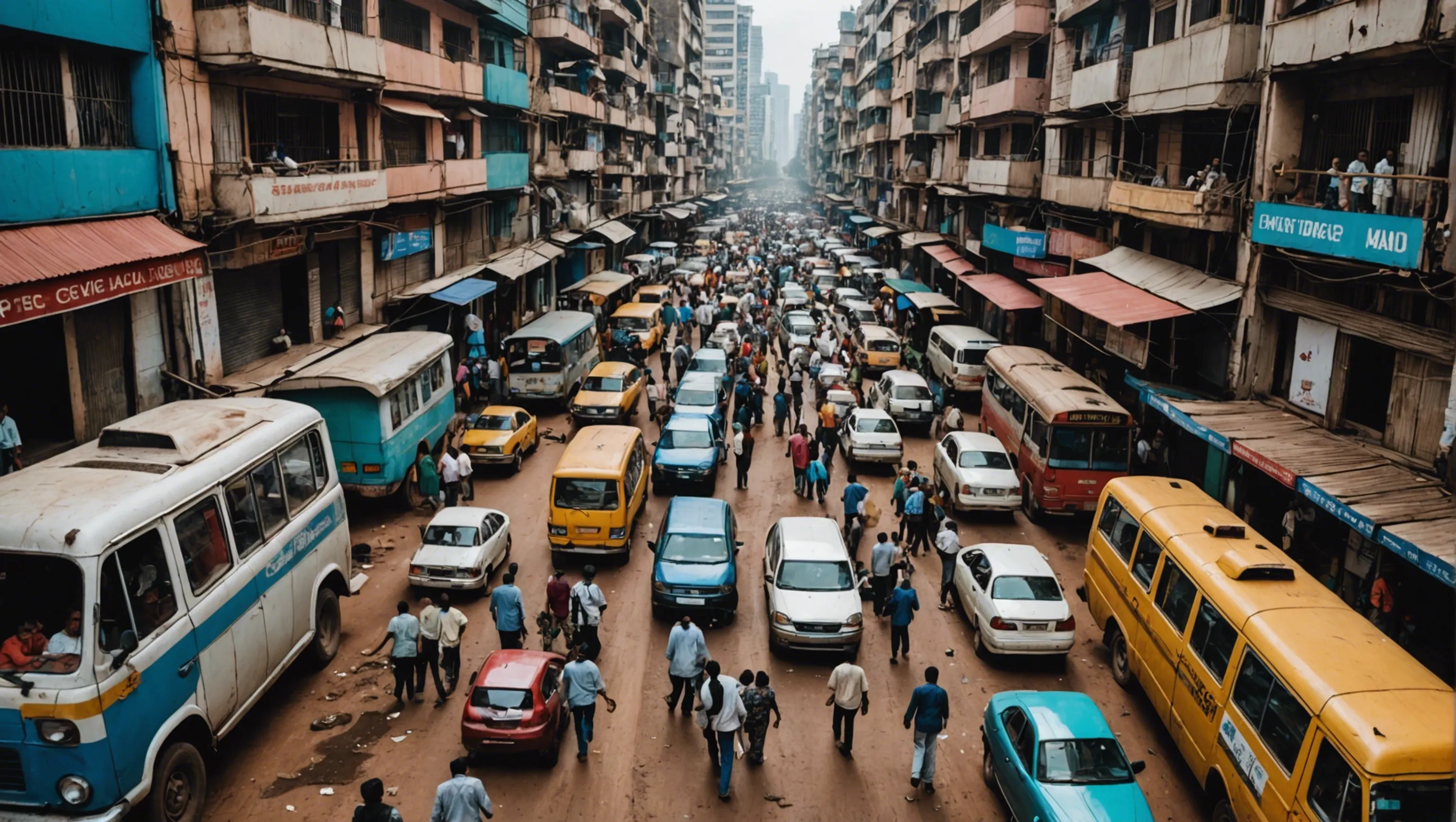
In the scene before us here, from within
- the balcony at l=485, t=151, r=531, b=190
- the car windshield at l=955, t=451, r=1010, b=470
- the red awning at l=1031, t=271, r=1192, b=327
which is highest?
the balcony at l=485, t=151, r=531, b=190

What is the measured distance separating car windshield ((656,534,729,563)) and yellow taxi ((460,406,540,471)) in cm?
777

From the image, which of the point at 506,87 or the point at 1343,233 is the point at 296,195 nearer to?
the point at 506,87

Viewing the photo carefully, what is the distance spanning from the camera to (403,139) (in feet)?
87.9

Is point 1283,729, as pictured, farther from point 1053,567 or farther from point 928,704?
point 1053,567

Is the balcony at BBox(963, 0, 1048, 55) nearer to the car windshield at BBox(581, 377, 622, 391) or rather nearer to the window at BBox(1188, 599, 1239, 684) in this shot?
the car windshield at BBox(581, 377, 622, 391)

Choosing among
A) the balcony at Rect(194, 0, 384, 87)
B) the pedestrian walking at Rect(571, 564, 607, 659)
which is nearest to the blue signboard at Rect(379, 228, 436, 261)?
the balcony at Rect(194, 0, 384, 87)

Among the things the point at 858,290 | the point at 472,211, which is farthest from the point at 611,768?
the point at 858,290

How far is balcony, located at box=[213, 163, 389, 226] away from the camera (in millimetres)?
16922

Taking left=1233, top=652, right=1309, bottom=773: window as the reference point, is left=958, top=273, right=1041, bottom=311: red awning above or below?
above

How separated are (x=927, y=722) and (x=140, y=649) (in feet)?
24.5

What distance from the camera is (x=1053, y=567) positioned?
1745 cm

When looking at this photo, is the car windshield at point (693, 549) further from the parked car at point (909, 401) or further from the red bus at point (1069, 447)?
the parked car at point (909, 401)

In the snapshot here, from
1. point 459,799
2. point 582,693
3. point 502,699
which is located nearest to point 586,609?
Answer: point 582,693

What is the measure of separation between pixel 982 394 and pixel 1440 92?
42.3 feet
